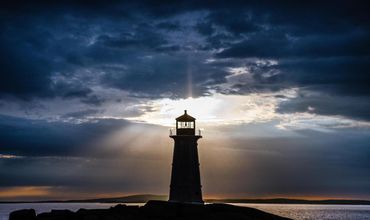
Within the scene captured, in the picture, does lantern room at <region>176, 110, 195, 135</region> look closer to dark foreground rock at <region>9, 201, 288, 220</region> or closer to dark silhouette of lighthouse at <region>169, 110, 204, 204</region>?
dark silhouette of lighthouse at <region>169, 110, 204, 204</region>

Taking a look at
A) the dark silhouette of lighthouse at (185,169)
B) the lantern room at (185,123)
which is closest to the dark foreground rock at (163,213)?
the dark silhouette of lighthouse at (185,169)

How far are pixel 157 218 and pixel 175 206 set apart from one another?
1496 mm

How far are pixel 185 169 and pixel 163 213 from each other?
861 centimetres

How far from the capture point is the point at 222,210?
1515 inches

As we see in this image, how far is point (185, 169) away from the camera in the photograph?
4497 centimetres

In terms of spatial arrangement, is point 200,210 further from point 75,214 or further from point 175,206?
point 75,214

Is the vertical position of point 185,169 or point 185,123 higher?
point 185,123

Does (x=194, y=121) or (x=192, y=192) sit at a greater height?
(x=194, y=121)

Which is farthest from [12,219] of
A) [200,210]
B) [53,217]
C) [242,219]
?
[242,219]

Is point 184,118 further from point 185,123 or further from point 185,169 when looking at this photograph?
point 185,169

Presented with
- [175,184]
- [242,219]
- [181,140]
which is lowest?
[242,219]

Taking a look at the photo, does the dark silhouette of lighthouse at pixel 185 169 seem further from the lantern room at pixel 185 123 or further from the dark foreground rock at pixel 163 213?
the dark foreground rock at pixel 163 213

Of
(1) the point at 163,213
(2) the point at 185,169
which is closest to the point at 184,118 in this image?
(2) the point at 185,169

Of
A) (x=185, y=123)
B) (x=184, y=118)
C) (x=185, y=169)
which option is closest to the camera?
(x=185, y=169)
